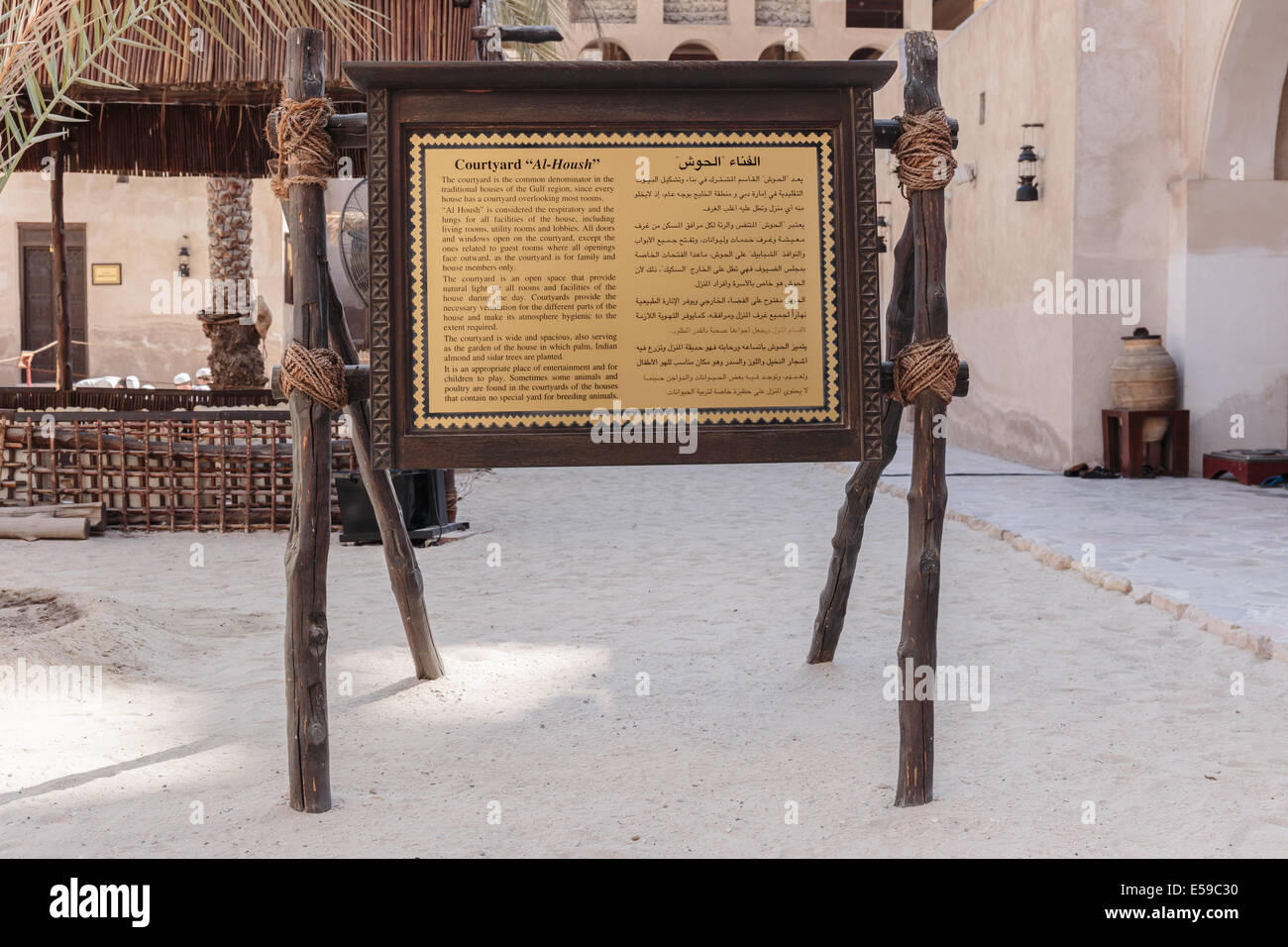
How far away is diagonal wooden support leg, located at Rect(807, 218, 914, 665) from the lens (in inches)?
135

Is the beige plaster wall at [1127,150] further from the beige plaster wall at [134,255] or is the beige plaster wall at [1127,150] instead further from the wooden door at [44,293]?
the wooden door at [44,293]

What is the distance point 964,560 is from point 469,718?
3.32 metres

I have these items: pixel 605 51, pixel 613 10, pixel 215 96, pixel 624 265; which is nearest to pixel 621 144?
pixel 624 265

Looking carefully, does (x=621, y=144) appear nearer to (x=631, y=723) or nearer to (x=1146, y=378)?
(x=631, y=723)

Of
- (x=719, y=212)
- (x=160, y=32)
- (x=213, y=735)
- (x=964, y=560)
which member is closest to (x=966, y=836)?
(x=719, y=212)

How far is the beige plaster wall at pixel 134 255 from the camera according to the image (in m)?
19.7

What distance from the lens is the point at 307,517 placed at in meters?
2.88

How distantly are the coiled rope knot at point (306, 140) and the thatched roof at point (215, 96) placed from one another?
196 centimetres

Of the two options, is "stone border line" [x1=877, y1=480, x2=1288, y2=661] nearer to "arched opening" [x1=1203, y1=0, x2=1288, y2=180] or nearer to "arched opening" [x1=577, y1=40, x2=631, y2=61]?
"arched opening" [x1=1203, y1=0, x2=1288, y2=180]

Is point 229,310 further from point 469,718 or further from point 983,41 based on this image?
point 469,718

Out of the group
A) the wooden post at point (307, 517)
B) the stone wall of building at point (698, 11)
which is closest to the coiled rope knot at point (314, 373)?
the wooden post at point (307, 517)

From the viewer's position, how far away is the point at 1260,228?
9.04 m

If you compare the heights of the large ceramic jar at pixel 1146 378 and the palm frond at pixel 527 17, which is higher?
the palm frond at pixel 527 17

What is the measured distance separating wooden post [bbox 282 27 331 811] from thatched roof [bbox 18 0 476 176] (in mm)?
1930
